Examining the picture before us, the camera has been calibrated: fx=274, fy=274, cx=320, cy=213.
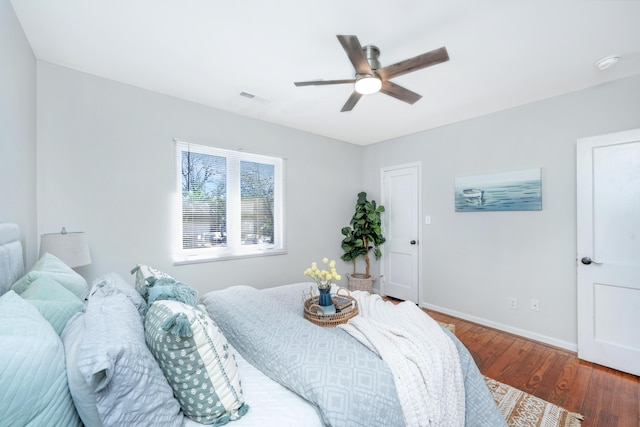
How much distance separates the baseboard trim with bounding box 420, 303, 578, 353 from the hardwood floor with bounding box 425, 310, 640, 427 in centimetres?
7

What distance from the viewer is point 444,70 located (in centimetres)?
233

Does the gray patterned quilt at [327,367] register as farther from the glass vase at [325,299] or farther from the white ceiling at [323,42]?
the white ceiling at [323,42]

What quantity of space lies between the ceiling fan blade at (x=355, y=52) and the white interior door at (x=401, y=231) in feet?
7.99

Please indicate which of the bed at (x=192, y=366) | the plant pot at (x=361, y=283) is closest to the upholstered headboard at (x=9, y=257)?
the bed at (x=192, y=366)

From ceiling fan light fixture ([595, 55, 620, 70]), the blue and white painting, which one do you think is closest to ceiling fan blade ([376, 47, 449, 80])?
ceiling fan light fixture ([595, 55, 620, 70])

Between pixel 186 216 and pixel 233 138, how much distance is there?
1.07 m

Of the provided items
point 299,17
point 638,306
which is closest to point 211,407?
point 299,17

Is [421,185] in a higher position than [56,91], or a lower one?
lower

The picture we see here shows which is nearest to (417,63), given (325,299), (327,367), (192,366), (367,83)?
Answer: (367,83)

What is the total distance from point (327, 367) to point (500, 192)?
302cm

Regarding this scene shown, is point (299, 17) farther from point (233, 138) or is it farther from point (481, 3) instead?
point (233, 138)

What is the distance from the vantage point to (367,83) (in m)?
1.98

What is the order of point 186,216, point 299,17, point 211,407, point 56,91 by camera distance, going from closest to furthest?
point 211,407 < point 299,17 < point 56,91 < point 186,216

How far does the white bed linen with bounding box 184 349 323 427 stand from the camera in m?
0.99
